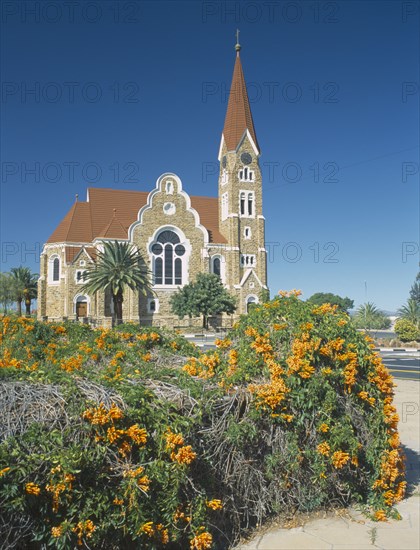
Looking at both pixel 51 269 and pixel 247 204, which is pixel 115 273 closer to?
pixel 51 269

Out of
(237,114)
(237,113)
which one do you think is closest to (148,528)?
(237,114)

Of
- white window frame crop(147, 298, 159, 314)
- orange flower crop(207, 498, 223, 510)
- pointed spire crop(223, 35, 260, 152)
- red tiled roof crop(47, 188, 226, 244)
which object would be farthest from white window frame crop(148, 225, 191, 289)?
orange flower crop(207, 498, 223, 510)

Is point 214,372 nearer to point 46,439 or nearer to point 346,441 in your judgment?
point 346,441

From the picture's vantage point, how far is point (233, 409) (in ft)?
14.2

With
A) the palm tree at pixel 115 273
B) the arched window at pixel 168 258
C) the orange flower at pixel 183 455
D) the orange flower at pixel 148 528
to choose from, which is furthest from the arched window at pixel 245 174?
the orange flower at pixel 148 528

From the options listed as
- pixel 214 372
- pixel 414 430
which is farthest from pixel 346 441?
pixel 414 430

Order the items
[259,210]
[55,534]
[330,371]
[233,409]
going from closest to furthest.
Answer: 1. [55,534]
2. [233,409]
3. [330,371]
4. [259,210]

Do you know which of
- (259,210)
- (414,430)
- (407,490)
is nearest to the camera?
(407,490)

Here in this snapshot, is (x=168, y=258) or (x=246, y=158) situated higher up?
(x=246, y=158)

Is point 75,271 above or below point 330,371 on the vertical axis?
above

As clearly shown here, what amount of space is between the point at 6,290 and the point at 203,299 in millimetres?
21418

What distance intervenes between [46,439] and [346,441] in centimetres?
288

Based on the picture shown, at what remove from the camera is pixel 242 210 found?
4509 centimetres

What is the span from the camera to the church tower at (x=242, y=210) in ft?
144
